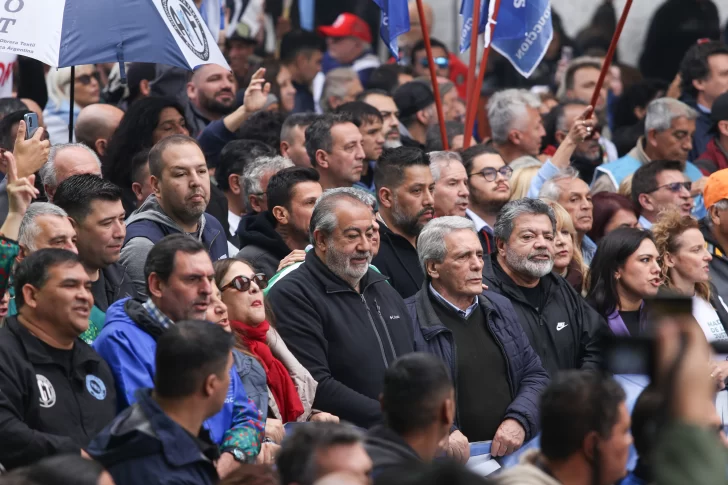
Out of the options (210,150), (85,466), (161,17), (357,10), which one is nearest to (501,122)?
(210,150)

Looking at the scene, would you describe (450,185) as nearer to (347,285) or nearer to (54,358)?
(347,285)

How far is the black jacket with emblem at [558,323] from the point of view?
7961mm

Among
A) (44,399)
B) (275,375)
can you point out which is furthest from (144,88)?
(44,399)

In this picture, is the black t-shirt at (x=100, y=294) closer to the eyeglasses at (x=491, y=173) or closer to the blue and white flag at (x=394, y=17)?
the eyeglasses at (x=491, y=173)

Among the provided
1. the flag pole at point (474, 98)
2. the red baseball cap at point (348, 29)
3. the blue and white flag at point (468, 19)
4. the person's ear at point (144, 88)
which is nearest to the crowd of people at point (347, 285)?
the person's ear at point (144, 88)

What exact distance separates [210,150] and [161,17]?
6.38ft

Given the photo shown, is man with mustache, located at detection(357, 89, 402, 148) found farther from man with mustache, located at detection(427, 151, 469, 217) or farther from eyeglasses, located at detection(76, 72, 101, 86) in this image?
eyeglasses, located at detection(76, 72, 101, 86)

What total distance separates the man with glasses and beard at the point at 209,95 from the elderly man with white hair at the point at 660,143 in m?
2.93

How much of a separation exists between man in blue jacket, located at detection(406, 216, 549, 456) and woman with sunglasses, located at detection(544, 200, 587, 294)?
3.49ft

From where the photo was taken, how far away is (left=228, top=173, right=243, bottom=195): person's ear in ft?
30.0

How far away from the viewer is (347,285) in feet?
23.9

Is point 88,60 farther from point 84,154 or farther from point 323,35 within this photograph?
point 323,35

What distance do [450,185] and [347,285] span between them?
1887 millimetres

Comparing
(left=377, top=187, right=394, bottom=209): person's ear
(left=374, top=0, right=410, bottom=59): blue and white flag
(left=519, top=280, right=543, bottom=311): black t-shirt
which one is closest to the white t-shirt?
(left=519, top=280, right=543, bottom=311): black t-shirt
